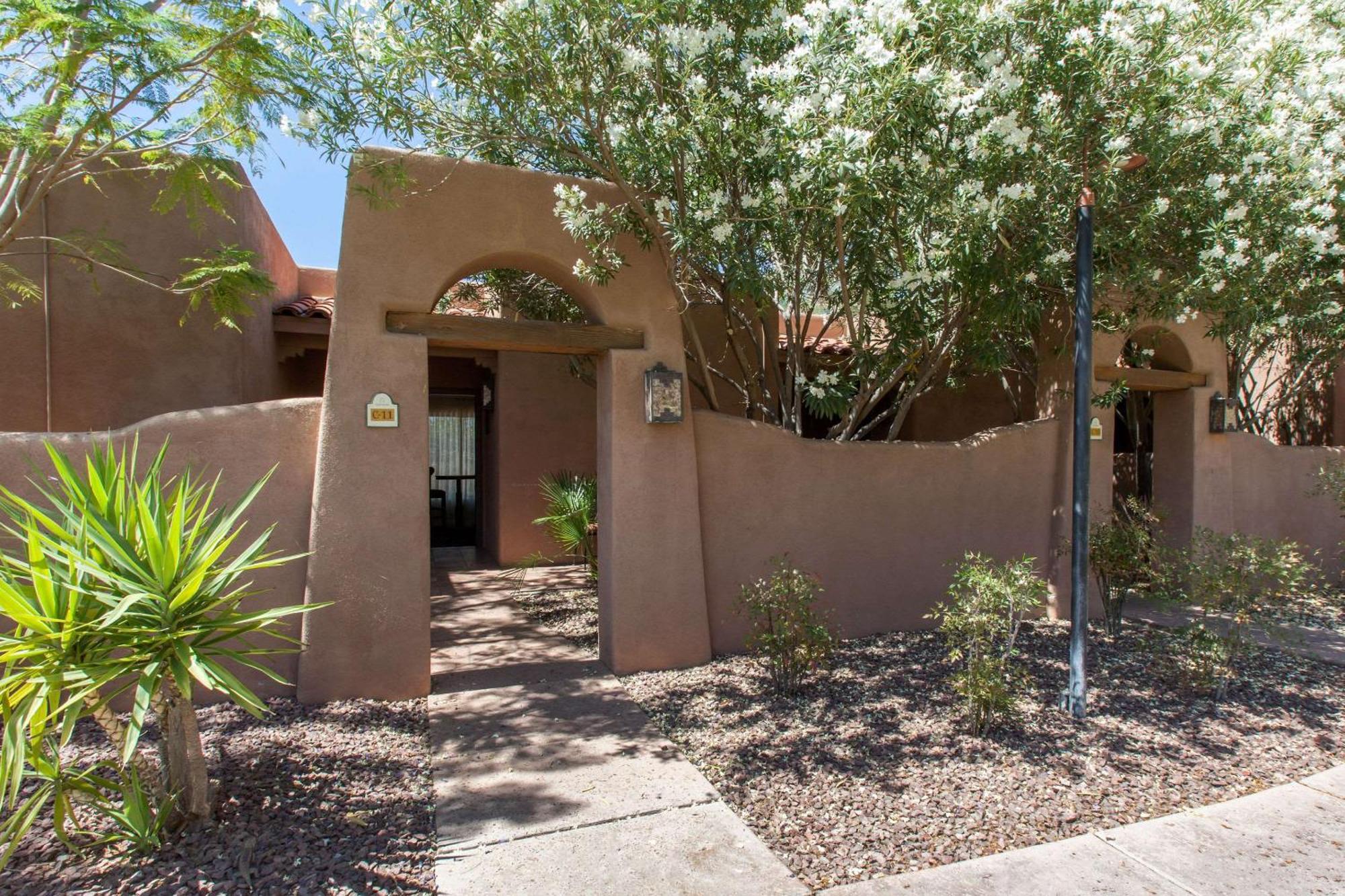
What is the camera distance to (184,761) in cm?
322

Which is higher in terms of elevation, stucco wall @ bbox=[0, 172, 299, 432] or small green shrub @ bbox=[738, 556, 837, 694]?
stucco wall @ bbox=[0, 172, 299, 432]

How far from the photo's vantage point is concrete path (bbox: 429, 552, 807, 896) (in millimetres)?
3078

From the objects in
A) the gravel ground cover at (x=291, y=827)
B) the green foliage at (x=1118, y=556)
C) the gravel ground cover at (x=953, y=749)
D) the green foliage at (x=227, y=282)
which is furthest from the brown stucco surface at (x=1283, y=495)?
the green foliage at (x=227, y=282)

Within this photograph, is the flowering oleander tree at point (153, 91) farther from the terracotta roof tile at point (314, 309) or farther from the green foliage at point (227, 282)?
the terracotta roof tile at point (314, 309)

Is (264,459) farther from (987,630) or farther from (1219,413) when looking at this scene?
(1219,413)

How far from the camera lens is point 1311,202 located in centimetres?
614

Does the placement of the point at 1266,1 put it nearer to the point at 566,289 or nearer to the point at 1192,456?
the point at 1192,456

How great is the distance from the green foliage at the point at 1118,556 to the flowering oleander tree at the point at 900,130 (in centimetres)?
180

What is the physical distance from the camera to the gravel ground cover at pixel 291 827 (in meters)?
2.91

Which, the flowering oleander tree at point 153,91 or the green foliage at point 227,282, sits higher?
the flowering oleander tree at point 153,91

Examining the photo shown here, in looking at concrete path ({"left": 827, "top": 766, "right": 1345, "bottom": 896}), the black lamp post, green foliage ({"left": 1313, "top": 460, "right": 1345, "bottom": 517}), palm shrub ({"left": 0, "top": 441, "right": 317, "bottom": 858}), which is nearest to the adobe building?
green foliage ({"left": 1313, "top": 460, "right": 1345, "bottom": 517})

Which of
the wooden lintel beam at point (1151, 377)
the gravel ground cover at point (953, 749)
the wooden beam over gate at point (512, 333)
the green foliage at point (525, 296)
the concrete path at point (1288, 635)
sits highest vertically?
the green foliage at point (525, 296)

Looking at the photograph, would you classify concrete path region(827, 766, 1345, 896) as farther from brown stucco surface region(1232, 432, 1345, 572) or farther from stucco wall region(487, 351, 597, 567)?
stucco wall region(487, 351, 597, 567)

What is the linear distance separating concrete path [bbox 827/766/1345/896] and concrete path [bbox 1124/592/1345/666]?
242cm
